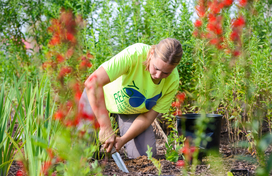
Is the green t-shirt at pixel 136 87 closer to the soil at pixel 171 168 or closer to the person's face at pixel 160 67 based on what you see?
the person's face at pixel 160 67

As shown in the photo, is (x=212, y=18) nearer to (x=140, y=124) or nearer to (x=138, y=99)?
(x=138, y=99)

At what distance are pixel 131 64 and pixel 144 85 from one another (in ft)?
0.86

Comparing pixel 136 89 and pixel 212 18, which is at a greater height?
pixel 212 18

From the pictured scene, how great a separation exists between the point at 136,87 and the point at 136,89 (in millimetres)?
21

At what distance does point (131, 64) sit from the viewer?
2066 millimetres

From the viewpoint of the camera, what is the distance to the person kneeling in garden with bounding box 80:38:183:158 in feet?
5.90

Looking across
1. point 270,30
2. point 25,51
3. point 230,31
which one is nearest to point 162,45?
point 230,31

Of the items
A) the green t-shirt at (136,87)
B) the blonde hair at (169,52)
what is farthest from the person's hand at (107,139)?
the blonde hair at (169,52)

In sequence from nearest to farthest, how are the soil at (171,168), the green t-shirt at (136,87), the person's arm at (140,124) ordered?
the soil at (171,168) < the green t-shirt at (136,87) < the person's arm at (140,124)

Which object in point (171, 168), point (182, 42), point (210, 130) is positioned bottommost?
point (171, 168)

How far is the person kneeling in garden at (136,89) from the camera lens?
1800 millimetres

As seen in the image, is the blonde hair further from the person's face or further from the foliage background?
the foliage background

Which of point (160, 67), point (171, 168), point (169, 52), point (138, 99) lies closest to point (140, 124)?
point (138, 99)

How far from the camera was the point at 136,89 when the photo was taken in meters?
2.21
